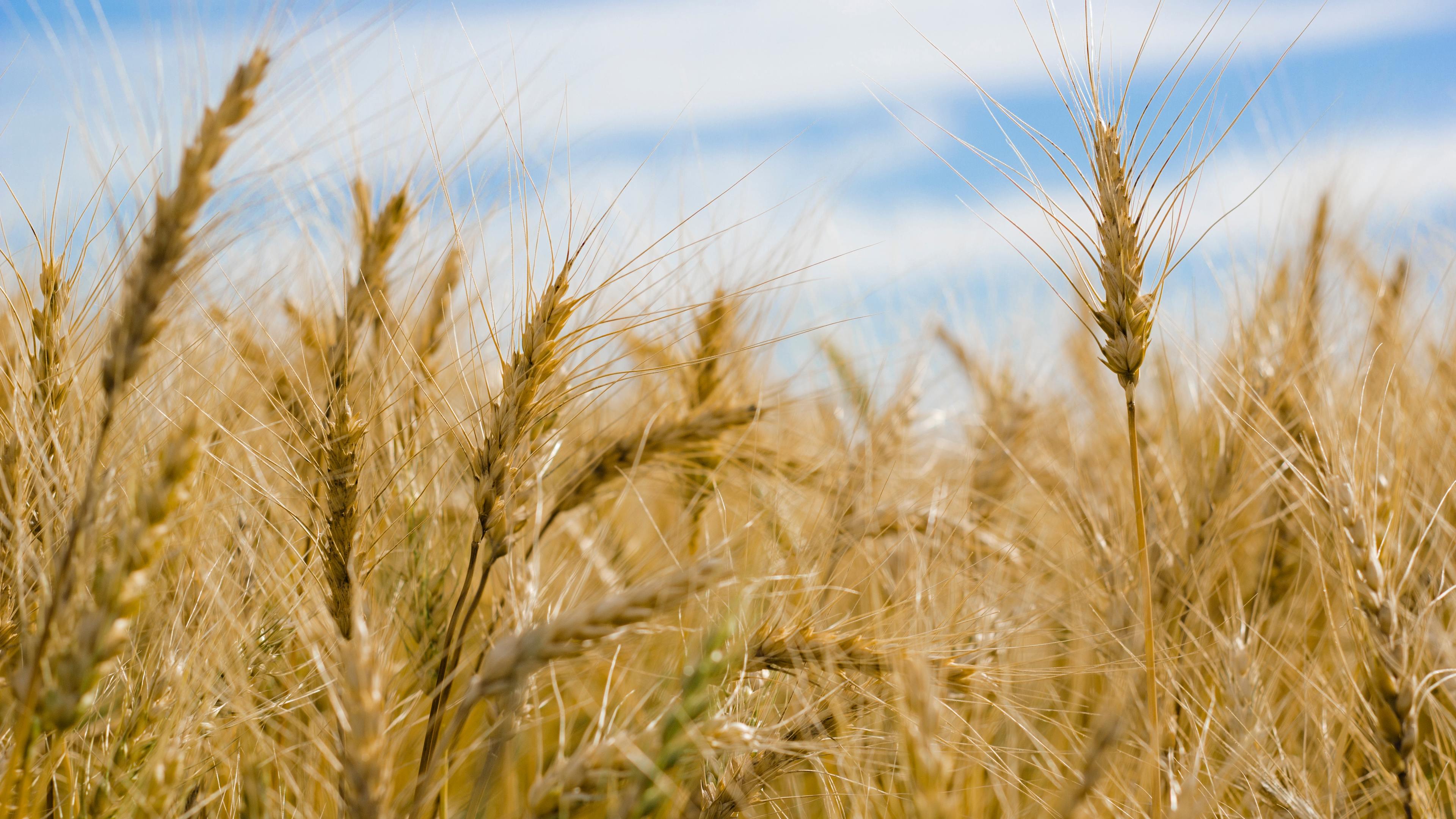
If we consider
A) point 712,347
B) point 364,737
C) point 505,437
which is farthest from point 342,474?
point 712,347

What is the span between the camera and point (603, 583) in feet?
6.17

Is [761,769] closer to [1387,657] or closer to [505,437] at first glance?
[505,437]

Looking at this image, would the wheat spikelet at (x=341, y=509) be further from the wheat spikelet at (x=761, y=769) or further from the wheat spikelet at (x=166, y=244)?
the wheat spikelet at (x=761, y=769)

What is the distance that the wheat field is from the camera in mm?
1003

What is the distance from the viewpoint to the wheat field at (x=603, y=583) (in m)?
1.00

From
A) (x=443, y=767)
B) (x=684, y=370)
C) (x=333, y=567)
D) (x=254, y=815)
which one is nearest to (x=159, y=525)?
(x=333, y=567)

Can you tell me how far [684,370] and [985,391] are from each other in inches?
65.7

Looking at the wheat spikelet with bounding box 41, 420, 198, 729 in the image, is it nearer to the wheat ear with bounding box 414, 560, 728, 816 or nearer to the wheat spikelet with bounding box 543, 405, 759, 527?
the wheat ear with bounding box 414, 560, 728, 816

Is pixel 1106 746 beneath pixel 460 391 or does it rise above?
beneath

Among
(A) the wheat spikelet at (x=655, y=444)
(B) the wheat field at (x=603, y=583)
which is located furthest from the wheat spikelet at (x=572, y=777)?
(A) the wheat spikelet at (x=655, y=444)

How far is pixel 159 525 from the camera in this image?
2.92ft

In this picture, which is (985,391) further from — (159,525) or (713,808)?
(159,525)

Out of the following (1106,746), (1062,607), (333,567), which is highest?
(333,567)

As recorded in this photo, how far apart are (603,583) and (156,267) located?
1097mm
